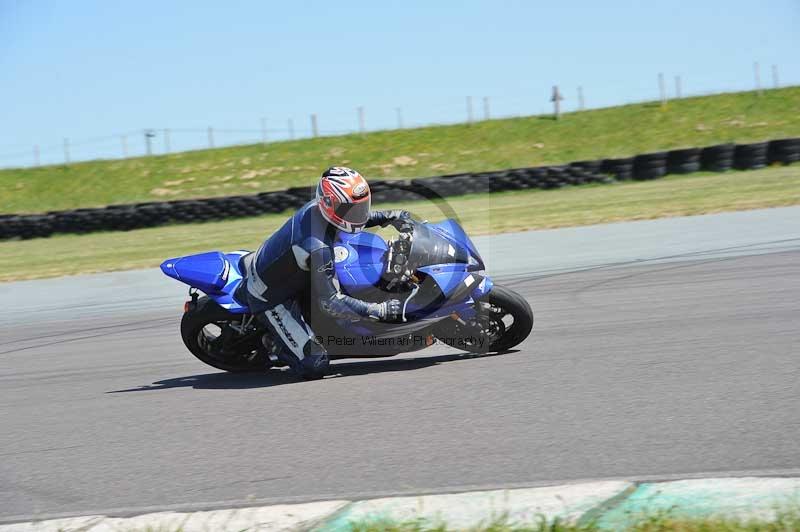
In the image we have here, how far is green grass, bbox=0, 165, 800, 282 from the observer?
16.2m

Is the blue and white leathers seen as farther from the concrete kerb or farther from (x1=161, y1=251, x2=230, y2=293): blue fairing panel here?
the concrete kerb

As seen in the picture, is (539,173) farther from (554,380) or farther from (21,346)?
(554,380)

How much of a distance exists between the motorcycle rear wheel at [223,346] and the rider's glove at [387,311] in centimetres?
113

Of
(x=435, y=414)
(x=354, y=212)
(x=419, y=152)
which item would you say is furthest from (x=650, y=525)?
(x=419, y=152)

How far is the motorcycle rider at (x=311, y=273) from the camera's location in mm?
6168

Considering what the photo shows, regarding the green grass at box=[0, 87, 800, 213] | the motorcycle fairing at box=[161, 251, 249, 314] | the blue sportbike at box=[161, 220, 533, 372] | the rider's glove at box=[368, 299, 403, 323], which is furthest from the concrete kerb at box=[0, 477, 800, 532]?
the green grass at box=[0, 87, 800, 213]

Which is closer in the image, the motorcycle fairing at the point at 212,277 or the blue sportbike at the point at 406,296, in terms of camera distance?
the blue sportbike at the point at 406,296

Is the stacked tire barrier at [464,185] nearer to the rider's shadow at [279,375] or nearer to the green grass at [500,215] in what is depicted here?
the green grass at [500,215]

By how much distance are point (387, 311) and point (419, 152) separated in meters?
30.8

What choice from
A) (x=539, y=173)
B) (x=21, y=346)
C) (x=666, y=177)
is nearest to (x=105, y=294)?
(x=21, y=346)

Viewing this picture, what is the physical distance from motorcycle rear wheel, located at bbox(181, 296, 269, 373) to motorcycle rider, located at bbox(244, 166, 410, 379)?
339 mm

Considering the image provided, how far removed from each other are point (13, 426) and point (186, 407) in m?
1.09

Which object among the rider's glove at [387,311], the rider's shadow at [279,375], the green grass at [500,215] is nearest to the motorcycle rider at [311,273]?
the rider's glove at [387,311]

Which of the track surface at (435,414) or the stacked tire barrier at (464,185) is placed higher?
the stacked tire barrier at (464,185)
